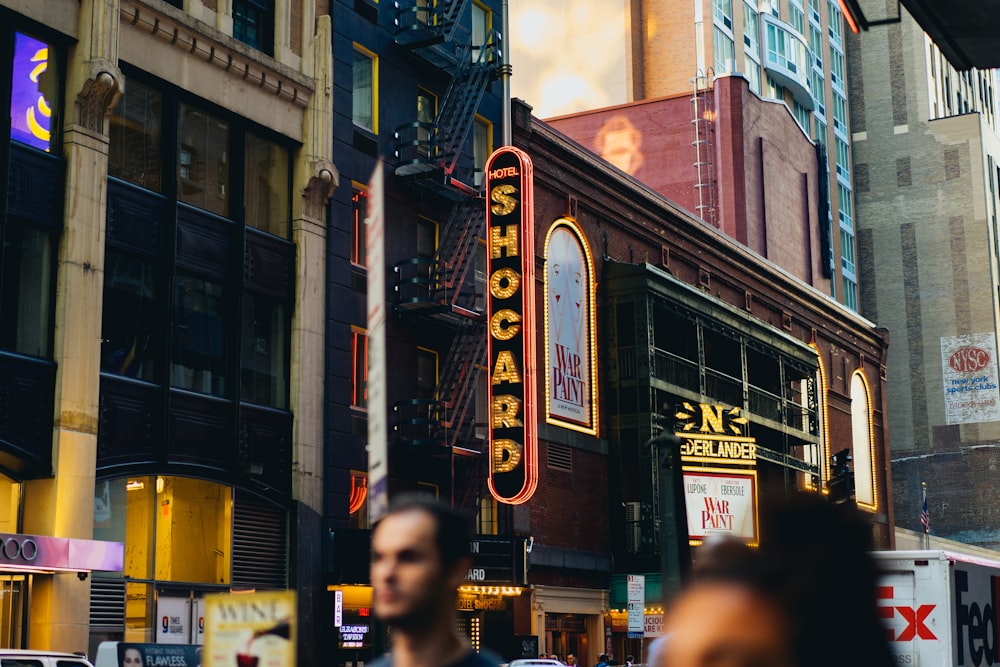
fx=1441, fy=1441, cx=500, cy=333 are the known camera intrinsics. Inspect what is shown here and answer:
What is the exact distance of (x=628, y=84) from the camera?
73312 mm

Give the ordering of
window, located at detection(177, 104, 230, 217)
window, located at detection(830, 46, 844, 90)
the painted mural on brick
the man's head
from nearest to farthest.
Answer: the man's head, window, located at detection(177, 104, 230, 217), window, located at detection(830, 46, 844, 90), the painted mural on brick

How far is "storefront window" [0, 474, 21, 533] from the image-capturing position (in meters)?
25.2

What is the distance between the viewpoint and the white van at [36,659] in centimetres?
1691

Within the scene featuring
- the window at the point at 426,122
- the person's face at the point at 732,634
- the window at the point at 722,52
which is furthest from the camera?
the window at the point at 722,52

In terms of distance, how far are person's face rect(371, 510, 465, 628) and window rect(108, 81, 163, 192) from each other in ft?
82.7

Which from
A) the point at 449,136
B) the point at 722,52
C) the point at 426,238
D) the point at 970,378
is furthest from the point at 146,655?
the point at 970,378

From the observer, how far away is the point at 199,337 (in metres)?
29.1

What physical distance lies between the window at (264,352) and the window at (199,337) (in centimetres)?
54

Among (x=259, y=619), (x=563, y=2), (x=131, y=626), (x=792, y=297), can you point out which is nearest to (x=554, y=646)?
(x=131, y=626)

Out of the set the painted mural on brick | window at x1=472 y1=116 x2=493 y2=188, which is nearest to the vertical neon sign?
window at x1=472 y1=116 x2=493 y2=188

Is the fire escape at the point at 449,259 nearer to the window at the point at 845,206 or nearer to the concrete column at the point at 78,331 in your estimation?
the concrete column at the point at 78,331

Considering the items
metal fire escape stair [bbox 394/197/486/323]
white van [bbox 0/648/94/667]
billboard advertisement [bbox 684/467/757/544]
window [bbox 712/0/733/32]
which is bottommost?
white van [bbox 0/648/94/667]

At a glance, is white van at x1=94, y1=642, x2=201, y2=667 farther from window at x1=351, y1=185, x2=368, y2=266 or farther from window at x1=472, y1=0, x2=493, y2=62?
window at x1=472, y1=0, x2=493, y2=62

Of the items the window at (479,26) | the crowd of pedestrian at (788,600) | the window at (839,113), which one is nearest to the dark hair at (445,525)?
the crowd of pedestrian at (788,600)
